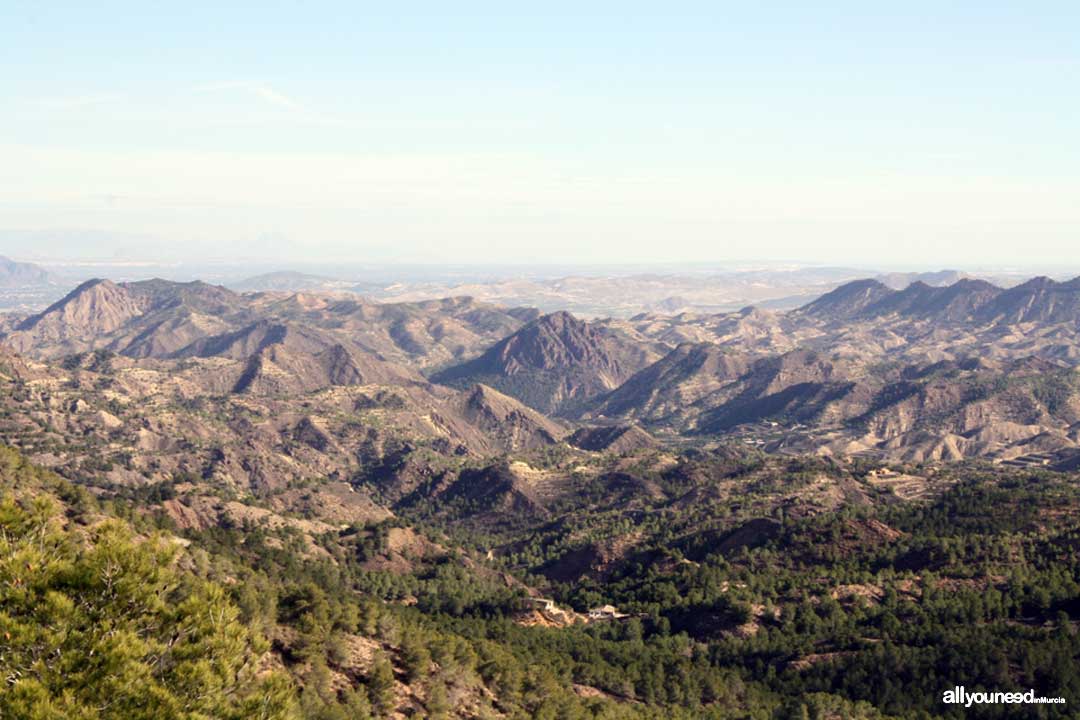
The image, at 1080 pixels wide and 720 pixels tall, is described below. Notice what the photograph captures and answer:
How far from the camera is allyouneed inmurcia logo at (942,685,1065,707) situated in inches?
4272

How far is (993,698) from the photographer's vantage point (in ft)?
366

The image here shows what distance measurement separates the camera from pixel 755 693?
11875 centimetres

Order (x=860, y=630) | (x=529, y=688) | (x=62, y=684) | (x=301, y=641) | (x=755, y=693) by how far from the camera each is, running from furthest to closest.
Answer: (x=860, y=630), (x=755, y=693), (x=529, y=688), (x=301, y=641), (x=62, y=684)

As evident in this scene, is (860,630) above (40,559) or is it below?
below

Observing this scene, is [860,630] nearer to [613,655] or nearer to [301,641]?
[613,655]

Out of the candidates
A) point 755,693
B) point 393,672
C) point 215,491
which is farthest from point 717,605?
point 215,491

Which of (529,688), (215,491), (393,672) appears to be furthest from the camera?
(215,491)

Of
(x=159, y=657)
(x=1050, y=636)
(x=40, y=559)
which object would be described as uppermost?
(x=40, y=559)

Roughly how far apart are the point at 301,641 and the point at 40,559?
4264cm

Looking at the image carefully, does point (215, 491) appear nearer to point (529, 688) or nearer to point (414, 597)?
point (414, 597)

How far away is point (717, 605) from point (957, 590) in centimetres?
3850

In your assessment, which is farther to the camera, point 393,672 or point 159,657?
point 393,672

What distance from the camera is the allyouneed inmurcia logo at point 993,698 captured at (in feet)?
356

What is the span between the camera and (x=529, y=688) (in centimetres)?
9338
